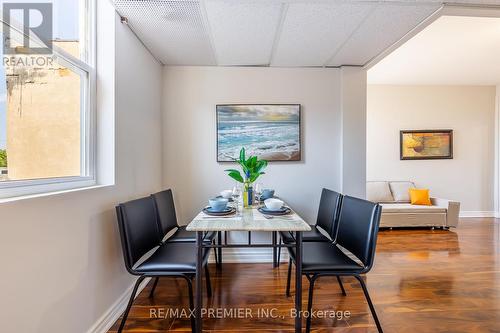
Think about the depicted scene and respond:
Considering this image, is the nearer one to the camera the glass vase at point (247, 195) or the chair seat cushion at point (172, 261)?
the chair seat cushion at point (172, 261)

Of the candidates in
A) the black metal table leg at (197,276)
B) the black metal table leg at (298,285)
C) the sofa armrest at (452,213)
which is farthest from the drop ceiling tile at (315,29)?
the sofa armrest at (452,213)

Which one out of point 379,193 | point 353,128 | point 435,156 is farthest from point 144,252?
point 435,156

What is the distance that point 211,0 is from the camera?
5.51 ft

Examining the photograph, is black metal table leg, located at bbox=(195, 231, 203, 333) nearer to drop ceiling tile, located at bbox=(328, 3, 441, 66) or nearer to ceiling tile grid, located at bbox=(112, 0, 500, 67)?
ceiling tile grid, located at bbox=(112, 0, 500, 67)

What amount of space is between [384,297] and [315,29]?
2.36 meters

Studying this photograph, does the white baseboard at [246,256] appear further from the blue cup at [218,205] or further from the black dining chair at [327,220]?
the blue cup at [218,205]

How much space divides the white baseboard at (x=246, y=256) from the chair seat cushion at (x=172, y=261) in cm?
101

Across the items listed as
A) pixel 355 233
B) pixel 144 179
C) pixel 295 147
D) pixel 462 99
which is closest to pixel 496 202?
pixel 462 99

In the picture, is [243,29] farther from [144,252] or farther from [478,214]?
[478,214]

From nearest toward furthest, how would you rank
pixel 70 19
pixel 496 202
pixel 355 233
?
pixel 70 19, pixel 355 233, pixel 496 202

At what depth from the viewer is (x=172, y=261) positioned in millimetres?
1625

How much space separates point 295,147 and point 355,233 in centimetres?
135

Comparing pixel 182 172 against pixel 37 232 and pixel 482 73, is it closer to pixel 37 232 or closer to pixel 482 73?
pixel 37 232

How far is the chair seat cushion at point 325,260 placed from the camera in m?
1.56
